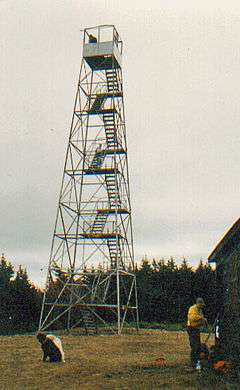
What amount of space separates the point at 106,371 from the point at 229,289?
4.03m

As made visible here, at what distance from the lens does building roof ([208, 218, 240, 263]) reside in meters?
12.7

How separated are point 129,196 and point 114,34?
9430mm

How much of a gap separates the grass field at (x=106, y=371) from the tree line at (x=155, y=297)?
27.2m

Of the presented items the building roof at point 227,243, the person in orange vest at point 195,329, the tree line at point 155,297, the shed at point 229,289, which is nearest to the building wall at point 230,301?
the shed at point 229,289

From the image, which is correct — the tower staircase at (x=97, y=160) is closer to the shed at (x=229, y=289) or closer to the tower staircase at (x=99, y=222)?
the tower staircase at (x=99, y=222)

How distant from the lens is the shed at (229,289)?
13.1 m

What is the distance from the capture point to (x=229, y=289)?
1462cm

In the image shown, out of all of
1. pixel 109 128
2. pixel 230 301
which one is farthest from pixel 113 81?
pixel 230 301

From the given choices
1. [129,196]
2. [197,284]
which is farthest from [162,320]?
[129,196]

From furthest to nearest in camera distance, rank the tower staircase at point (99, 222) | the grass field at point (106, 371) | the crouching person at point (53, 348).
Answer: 1. the tower staircase at point (99, 222)
2. the crouching person at point (53, 348)
3. the grass field at point (106, 371)

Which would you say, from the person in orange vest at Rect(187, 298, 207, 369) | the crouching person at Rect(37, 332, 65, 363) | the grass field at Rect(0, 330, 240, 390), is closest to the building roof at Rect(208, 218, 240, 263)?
the person in orange vest at Rect(187, 298, 207, 369)

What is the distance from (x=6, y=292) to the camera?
50.2 m

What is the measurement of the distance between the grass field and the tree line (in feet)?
89.2

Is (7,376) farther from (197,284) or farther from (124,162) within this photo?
(197,284)
